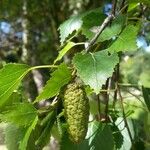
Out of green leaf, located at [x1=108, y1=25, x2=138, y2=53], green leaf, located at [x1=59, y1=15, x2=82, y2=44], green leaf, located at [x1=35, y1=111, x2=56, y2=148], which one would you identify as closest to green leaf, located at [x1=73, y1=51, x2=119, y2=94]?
green leaf, located at [x1=108, y1=25, x2=138, y2=53]

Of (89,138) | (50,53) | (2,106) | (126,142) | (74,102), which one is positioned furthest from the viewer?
(50,53)

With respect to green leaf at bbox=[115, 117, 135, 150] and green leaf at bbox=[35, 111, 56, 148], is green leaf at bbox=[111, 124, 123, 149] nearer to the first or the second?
green leaf at bbox=[115, 117, 135, 150]

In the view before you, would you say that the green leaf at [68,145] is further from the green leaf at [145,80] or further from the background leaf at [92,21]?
the green leaf at [145,80]

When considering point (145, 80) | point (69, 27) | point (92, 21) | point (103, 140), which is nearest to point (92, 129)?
point (103, 140)

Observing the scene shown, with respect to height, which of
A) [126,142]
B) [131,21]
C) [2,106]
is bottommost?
[126,142]

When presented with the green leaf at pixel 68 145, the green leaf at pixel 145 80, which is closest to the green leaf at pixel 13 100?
the green leaf at pixel 68 145

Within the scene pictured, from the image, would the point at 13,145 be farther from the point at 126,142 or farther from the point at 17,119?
the point at 126,142

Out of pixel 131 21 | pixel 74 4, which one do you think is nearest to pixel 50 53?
pixel 74 4
